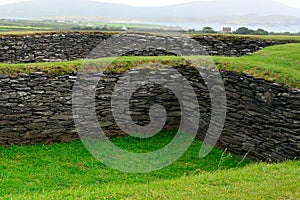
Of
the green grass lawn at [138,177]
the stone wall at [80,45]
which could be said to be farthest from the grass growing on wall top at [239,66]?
the stone wall at [80,45]

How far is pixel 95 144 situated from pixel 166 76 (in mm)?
2731

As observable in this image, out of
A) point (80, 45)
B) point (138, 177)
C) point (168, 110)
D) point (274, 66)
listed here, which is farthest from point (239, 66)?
point (80, 45)

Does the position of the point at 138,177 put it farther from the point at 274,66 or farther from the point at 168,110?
the point at 274,66

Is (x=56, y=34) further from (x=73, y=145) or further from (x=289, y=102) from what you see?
(x=289, y=102)

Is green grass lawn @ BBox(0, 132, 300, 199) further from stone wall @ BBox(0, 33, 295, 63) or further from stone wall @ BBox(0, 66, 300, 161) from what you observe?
stone wall @ BBox(0, 33, 295, 63)

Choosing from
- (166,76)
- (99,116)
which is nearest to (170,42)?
(166,76)

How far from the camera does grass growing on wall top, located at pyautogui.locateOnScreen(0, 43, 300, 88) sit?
32.9ft

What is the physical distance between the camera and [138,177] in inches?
356

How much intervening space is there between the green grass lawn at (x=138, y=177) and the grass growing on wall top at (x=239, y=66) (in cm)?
198

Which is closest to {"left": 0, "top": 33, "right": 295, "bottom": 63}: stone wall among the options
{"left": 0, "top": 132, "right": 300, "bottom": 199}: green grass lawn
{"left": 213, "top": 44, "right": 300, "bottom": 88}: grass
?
{"left": 213, "top": 44, "right": 300, "bottom": 88}: grass

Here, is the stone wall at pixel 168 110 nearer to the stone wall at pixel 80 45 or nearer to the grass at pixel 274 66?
the grass at pixel 274 66

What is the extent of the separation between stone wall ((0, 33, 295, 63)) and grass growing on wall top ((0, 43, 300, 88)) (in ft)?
17.5

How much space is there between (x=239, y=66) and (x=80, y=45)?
1003 cm

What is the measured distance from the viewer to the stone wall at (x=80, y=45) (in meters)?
17.7
